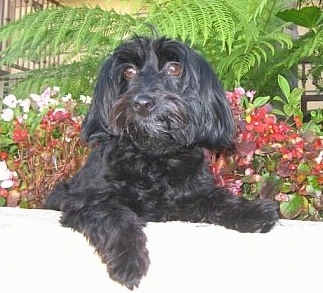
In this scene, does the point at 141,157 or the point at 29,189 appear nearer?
the point at 141,157

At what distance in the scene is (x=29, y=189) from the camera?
230 cm

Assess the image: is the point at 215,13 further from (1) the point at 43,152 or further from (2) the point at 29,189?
(2) the point at 29,189

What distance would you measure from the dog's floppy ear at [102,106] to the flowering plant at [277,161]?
0.48 metres

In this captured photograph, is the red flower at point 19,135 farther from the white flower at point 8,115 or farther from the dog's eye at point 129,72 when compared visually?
the dog's eye at point 129,72

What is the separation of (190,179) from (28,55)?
1412 millimetres

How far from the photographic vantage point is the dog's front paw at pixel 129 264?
1282 millimetres

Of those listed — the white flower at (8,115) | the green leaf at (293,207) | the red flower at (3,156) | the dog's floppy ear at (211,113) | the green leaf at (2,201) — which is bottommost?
the green leaf at (2,201)

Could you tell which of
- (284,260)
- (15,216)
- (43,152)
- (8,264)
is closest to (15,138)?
(43,152)

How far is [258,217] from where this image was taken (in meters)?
1.48

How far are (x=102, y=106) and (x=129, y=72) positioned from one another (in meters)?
0.15

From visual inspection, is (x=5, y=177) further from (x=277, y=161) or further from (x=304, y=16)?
(x=304, y=16)

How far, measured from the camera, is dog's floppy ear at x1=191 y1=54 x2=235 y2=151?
175 cm

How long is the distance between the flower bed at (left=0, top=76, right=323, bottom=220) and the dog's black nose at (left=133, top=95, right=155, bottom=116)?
0.53 m

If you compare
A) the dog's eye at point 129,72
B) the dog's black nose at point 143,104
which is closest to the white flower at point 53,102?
the dog's eye at point 129,72
